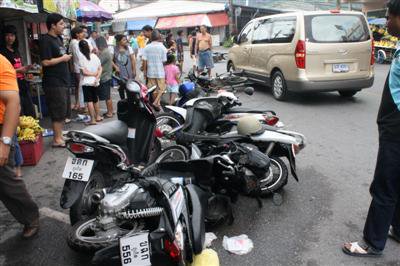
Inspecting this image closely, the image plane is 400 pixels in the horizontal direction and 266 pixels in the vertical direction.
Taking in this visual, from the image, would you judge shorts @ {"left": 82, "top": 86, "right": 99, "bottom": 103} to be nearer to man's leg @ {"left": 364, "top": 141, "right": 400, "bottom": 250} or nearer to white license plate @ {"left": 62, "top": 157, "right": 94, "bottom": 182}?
white license plate @ {"left": 62, "top": 157, "right": 94, "bottom": 182}

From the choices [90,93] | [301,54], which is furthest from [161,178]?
[301,54]

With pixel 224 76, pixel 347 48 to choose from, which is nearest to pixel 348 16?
pixel 347 48

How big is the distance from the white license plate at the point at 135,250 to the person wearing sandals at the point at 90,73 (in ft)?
16.4

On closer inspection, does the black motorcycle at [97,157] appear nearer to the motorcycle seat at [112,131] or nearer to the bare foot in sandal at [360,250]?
the motorcycle seat at [112,131]

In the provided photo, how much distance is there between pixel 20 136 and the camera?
5188 mm

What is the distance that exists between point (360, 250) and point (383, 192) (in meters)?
0.53

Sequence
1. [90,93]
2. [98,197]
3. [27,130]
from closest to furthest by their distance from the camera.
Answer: [98,197], [27,130], [90,93]

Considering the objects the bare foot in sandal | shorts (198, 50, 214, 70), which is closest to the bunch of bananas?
the bare foot in sandal

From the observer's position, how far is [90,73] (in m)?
7.01

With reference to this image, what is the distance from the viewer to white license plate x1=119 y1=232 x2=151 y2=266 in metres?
2.43

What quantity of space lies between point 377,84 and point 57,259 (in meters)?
10.1

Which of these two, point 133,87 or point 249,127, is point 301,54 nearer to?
point 249,127

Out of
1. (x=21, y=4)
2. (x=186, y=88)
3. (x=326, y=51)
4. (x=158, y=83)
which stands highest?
(x=21, y=4)

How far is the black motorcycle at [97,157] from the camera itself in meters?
3.17
